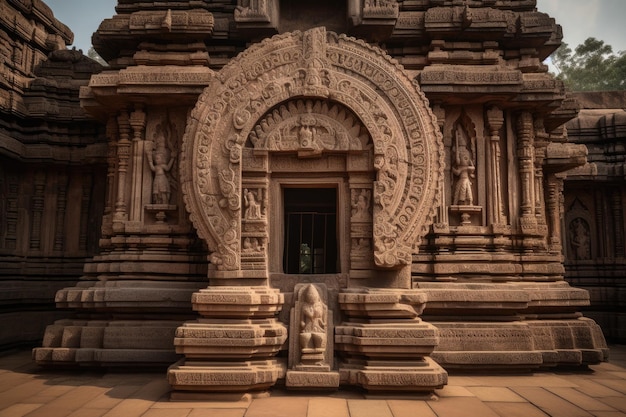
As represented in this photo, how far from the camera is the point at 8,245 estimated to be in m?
10.6

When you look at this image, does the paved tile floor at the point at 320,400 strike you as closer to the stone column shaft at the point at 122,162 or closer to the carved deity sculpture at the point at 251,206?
the carved deity sculpture at the point at 251,206

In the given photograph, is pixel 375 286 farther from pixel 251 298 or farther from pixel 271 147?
pixel 271 147

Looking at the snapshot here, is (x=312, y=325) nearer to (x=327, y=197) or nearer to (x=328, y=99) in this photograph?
(x=328, y=99)

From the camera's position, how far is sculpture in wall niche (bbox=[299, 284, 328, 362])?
6.27 metres

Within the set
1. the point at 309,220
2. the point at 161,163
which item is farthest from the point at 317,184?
the point at 309,220

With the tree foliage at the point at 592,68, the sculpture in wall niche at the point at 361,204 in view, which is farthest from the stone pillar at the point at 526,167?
the tree foliage at the point at 592,68

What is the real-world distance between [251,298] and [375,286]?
5.80 feet

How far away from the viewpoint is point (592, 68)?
31875 mm

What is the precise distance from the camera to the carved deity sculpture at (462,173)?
8156mm

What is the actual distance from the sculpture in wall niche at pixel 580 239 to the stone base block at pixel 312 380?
8995 millimetres

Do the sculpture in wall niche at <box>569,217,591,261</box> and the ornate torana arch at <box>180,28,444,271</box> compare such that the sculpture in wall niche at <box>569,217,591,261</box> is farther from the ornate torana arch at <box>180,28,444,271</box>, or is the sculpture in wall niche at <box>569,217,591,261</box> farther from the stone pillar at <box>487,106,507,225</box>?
the ornate torana arch at <box>180,28,444,271</box>

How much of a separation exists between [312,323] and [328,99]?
318cm

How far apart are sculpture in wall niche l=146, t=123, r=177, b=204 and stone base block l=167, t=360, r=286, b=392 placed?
3.20m

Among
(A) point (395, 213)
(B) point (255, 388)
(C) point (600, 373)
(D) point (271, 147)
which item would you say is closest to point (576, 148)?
(C) point (600, 373)
